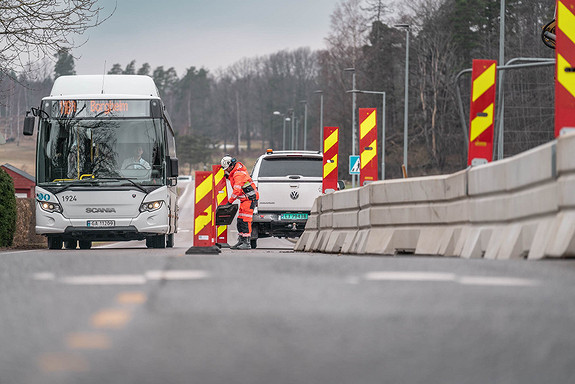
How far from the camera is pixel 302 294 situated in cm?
368

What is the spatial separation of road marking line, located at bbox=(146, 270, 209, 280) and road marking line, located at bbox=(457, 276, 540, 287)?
1168 mm

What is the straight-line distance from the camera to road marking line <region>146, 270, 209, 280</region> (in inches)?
164

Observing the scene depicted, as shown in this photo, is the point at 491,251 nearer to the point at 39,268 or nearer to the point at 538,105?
the point at 39,268

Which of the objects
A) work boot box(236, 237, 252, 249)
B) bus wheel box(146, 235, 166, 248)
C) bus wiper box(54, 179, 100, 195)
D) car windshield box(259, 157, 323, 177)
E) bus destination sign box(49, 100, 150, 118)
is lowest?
bus wheel box(146, 235, 166, 248)

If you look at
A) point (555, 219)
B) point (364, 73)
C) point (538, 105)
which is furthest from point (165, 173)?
point (364, 73)

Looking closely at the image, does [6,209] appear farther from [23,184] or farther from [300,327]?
[23,184]

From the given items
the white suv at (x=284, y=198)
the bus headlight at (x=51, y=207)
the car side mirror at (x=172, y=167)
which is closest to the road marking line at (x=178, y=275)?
the bus headlight at (x=51, y=207)

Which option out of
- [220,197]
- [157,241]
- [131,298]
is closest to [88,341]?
[131,298]

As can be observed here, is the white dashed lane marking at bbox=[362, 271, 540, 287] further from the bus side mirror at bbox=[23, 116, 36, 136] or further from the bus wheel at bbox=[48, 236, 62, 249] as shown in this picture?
the bus wheel at bbox=[48, 236, 62, 249]

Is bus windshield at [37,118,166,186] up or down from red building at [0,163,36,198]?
up

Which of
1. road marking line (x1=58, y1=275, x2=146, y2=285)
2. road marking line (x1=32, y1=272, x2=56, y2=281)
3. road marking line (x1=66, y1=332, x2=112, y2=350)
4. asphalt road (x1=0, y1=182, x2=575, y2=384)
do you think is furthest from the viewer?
road marking line (x1=32, y1=272, x2=56, y2=281)

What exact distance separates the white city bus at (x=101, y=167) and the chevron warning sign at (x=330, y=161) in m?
3.70

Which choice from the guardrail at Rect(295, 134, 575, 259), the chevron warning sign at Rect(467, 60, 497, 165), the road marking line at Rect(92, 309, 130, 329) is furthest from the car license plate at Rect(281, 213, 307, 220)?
the road marking line at Rect(92, 309, 130, 329)

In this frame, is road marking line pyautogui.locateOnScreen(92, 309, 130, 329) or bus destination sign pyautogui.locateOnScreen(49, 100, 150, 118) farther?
bus destination sign pyautogui.locateOnScreen(49, 100, 150, 118)
